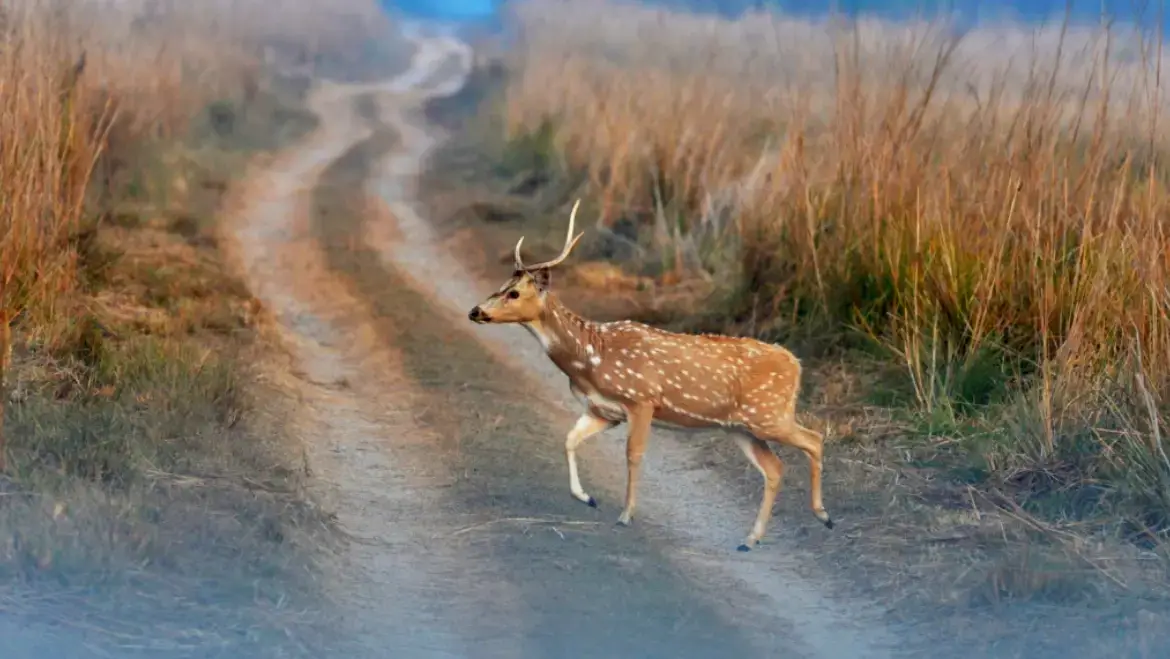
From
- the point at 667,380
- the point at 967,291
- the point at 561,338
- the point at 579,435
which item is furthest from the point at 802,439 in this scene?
the point at 967,291

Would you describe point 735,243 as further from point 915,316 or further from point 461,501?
point 461,501

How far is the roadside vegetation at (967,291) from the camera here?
19.9ft

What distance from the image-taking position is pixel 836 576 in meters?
5.88

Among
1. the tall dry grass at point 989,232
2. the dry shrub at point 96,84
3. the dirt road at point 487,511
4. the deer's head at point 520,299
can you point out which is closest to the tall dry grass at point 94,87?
the dry shrub at point 96,84

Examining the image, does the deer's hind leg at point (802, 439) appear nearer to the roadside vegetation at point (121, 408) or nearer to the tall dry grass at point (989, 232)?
the tall dry grass at point (989, 232)

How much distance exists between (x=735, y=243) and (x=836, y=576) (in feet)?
18.2

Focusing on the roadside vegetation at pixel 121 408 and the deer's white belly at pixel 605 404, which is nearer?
the roadside vegetation at pixel 121 408

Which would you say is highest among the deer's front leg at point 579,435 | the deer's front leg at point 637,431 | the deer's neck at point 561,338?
the deer's neck at point 561,338

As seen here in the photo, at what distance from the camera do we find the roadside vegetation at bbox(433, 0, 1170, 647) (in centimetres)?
607

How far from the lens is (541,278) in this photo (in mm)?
6191

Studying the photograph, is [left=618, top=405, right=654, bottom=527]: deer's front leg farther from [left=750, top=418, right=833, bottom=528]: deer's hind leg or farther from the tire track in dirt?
[left=750, top=418, right=833, bottom=528]: deer's hind leg

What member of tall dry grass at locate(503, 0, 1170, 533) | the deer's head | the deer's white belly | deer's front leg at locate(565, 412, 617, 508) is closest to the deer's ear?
the deer's head

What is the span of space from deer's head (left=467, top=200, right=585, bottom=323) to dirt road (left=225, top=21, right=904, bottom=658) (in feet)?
3.39

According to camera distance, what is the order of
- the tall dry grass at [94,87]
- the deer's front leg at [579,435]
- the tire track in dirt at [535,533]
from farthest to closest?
the tall dry grass at [94,87] → the deer's front leg at [579,435] → the tire track in dirt at [535,533]
